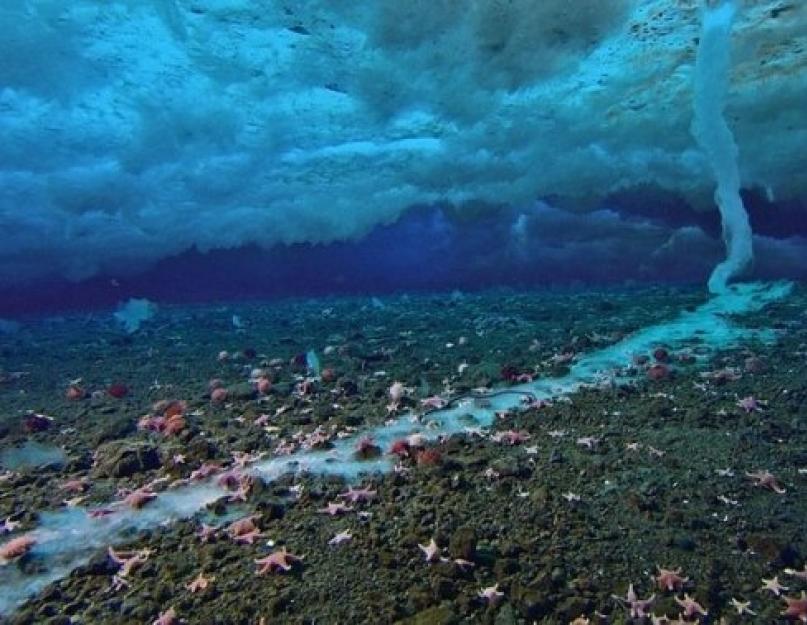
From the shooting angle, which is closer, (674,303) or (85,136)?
(674,303)

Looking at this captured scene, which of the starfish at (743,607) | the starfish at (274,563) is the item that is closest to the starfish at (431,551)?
the starfish at (274,563)

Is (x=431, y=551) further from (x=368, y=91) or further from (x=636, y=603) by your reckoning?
(x=368, y=91)

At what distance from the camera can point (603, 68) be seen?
68.6ft

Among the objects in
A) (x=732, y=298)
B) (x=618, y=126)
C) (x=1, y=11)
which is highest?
(x=1, y=11)

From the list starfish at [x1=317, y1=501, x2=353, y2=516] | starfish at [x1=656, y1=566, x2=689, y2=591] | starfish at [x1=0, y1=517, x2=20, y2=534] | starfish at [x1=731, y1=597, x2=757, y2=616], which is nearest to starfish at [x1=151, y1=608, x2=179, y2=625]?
starfish at [x1=317, y1=501, x2=353, y2=516]

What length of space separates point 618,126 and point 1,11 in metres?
25.8

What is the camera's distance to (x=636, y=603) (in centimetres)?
430

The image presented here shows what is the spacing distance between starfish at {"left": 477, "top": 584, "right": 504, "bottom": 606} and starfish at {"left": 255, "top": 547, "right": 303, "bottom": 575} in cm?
193

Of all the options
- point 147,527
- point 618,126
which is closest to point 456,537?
point 147,527

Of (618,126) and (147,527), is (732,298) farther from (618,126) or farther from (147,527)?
(147,527)

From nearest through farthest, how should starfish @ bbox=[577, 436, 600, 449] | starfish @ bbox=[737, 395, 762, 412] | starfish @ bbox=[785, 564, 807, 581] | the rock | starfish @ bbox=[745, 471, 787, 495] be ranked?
starfish @ bbox=[785, 564, 807, 581] < starfish @ bbox=[745, 471, 787, 495] < starfish @ bbox=[577, 436, 600, 449] < the rock < starfish @ bbox=[737, 395, 762, 412]

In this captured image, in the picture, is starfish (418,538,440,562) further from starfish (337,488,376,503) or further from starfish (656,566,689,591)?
starfish (656,566,689,591)

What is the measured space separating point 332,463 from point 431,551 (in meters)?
3.08

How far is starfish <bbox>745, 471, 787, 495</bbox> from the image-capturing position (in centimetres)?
623
